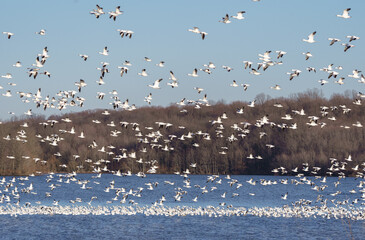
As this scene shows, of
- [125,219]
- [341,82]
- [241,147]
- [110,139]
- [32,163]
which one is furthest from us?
[110,139]

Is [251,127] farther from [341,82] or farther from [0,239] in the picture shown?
[0,239]

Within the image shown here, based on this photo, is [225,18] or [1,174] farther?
[1,174]

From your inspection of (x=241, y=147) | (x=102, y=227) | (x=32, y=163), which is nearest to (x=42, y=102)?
(x=102, y=227)

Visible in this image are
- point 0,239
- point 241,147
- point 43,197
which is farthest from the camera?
point 241,147

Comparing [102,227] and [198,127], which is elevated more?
[198,127]

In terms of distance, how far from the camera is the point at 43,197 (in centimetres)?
6188

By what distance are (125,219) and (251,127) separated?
77746mm

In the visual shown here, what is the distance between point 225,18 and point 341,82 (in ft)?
31.2

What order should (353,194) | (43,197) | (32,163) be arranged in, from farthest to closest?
1. (32,163)
2. (353,194)
3. (43,197)

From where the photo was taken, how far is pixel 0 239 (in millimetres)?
33625

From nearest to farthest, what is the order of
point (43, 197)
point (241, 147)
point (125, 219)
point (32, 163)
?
point (125, 219), point (43, 197), point (32, 163), point (241, 147)

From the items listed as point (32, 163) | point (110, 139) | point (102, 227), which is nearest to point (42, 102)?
point (102, 227)

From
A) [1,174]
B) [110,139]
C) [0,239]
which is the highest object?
[110,139]

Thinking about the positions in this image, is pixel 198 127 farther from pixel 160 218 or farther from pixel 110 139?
pixel 160 218
